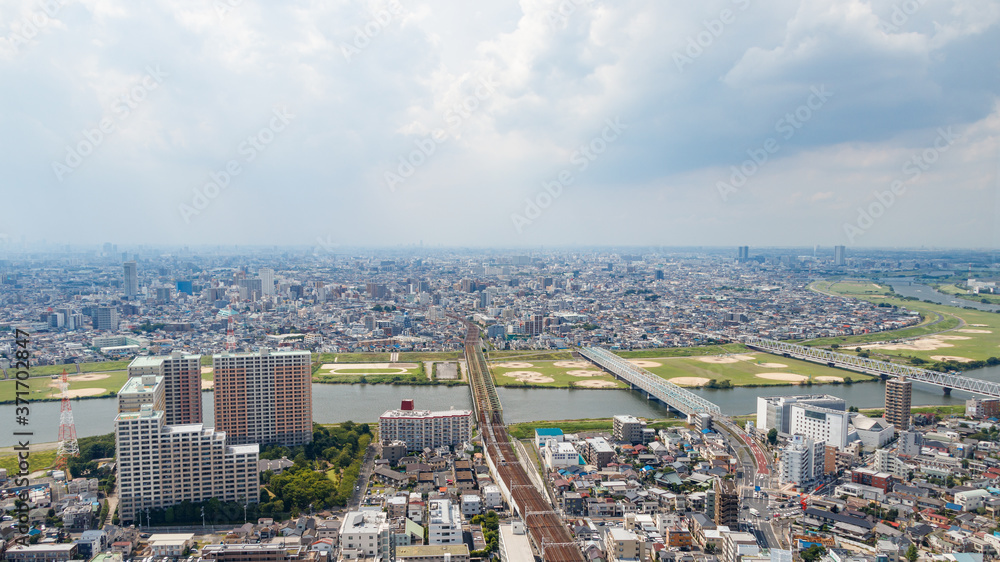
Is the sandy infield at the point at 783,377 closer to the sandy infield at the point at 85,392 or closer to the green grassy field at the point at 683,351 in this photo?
the green grassy field at the point at 683,351

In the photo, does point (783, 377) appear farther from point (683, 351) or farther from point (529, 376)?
point (529, 376)

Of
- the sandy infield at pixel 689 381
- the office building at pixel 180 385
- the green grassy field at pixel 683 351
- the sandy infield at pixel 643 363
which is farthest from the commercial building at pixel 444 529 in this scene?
the green grassy field at pixel 683 351

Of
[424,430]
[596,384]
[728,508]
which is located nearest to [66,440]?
[424,430]

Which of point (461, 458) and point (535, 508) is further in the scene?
point (461, 458)

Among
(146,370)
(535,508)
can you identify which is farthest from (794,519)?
(146,370)

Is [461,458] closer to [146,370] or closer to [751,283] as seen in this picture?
[146,370]

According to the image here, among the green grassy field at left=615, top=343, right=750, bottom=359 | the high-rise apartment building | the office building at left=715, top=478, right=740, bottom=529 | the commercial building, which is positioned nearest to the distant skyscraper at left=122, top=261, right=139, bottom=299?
the green grassy field at left=615, top=343, right=750, bottom=359
